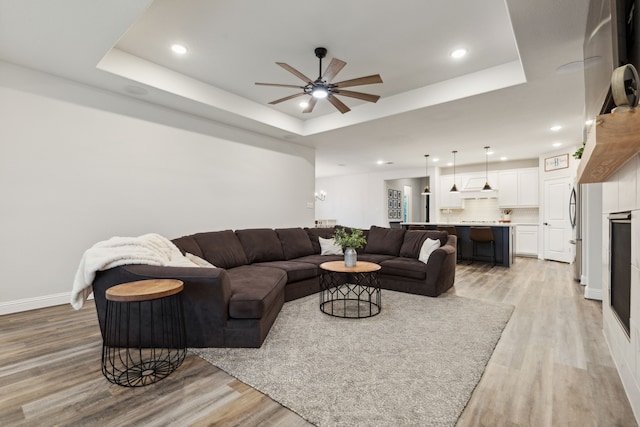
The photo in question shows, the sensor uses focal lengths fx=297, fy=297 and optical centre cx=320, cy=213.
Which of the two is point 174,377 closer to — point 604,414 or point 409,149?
point 604,414

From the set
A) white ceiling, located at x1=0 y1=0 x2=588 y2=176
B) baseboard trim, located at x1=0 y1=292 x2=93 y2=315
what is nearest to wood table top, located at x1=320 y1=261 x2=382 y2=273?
white ceiling, located at x1=0 y1=0 x2=588 y2=176

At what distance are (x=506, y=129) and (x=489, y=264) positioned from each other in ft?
9.22

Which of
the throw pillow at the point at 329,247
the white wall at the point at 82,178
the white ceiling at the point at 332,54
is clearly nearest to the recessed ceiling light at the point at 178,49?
the white ceiling at the point at 332,54

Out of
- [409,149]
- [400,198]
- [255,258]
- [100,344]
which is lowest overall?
[100,344]

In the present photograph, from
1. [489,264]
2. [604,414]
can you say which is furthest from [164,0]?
[489,264]

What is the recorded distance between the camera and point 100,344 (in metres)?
2.42

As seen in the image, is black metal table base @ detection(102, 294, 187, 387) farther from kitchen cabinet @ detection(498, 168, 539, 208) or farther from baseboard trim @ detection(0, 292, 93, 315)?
kitchen cabinet @ detection(498, 168, 539, 208)

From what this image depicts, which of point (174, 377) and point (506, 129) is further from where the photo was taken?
point (506, 129)

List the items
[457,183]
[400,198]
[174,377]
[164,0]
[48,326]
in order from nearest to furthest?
[174,377] < [164,0] < [48,326] < [457,183] < [400,198]

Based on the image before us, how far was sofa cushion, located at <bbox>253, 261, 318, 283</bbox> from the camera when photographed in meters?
3.65

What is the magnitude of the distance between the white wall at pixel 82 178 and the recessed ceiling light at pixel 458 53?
3601mm

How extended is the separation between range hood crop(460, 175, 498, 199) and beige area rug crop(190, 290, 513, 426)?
584cm

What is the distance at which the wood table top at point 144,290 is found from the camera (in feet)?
5.94

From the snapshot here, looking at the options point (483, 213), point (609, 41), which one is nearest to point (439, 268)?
point (609, 41)
